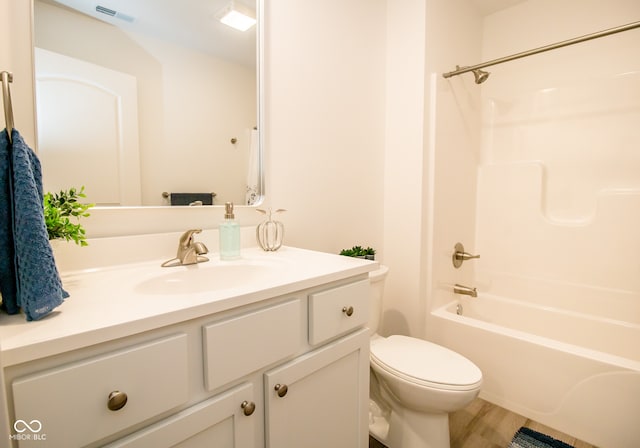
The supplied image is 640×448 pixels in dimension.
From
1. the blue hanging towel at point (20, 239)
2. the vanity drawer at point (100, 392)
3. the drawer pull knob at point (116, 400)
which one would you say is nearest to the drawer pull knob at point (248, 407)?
the vanity drawer at point (100, 392)

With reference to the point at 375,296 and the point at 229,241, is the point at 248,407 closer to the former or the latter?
the point at 229,241

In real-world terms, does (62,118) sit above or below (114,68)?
below

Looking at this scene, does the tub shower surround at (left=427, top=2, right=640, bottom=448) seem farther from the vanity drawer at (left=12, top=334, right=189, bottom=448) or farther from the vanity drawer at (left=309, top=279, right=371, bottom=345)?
the vanity drawer at (left=12, top=334, right=189, bottom=448)

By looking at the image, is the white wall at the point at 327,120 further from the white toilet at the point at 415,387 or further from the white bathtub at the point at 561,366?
the white bathtub at the point at 561,366

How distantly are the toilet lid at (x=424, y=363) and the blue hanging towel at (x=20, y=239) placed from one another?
1111mm

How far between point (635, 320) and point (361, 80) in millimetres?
1988

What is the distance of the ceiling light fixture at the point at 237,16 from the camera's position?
1.19 metres

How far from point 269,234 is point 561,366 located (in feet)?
4.79

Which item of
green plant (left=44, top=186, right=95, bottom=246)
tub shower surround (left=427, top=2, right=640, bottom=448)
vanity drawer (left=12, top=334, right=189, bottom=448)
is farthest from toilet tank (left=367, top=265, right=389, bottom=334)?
green plant (left=44, top=186, right=95, bottom=246)

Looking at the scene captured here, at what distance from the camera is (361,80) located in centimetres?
172

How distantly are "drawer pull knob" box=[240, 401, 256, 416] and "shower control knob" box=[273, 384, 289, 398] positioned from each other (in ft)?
0.21

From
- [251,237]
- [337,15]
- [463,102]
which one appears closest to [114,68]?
[251,237]

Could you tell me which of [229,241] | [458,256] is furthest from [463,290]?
[229,241]

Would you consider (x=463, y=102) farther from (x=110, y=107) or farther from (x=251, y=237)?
(x=110, y=107)
